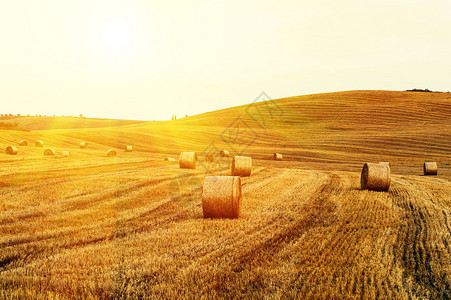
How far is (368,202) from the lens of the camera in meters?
12.3

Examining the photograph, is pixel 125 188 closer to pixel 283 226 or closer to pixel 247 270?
pixel 283 226

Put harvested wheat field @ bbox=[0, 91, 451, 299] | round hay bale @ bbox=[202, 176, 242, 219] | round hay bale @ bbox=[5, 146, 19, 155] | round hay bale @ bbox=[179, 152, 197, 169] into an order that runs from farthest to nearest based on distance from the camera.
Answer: round hay bale @ bbox=[5, 146, 19, 155]
round hay bale @ bbox=[179, 152, 197, 169]
round hay bale @ bbox=[202, 176, 242, 219]
harvested wheat field @ bbox=[0, 91, 451, 299]

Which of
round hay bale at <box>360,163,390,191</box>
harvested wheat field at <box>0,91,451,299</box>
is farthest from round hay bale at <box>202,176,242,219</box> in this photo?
round hay bale at <box>360,163,390,191</box>

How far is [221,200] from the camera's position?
9.44m

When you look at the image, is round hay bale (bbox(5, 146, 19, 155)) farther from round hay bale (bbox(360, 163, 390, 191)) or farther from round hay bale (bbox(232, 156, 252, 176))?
round hay bale (bbox(360, 163, 390, 191))

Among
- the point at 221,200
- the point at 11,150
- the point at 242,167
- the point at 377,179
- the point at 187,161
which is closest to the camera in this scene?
the point at 221,200

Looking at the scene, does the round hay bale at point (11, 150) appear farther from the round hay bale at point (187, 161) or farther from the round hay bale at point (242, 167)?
the round hay bale at point (242, 167)

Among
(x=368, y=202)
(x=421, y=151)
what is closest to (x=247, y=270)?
(x=368, y=202)

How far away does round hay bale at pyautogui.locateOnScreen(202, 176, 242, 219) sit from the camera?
30.8 feet

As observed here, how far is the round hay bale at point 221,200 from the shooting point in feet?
30.8

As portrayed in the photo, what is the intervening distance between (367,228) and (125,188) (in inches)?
368

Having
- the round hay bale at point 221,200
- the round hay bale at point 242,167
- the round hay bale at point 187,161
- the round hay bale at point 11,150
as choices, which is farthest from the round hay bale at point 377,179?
the round hay bale at point 11,150

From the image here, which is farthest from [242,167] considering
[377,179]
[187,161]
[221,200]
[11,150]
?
[11,150]

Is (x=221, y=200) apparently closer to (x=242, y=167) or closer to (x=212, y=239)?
(x=212, y=239)
